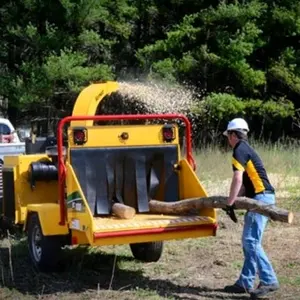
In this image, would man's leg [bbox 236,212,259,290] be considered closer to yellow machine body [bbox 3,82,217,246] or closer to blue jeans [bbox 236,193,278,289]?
blue jeans [bbox 236,193,278,289]

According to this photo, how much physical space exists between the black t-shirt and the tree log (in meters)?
1.43

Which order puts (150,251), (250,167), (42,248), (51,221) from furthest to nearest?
(150,251)
(42,248)
(51,221)
(250,167)

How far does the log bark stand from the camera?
6.57 m

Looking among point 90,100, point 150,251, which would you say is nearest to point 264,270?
point 150,251

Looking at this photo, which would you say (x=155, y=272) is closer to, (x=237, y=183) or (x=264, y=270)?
(x=264, y=270)

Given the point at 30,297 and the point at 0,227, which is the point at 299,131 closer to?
the point at 0,227

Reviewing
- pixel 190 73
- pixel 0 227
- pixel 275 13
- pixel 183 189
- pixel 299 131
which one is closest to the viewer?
pixel 183 189

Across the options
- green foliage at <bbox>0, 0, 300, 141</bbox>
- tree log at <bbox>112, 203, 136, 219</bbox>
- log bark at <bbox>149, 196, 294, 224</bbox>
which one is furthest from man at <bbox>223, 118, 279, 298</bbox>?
green foliage at <bbox>0, 0, 300, 141</bbox>

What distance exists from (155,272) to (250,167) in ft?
6.30

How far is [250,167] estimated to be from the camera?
6.85 m

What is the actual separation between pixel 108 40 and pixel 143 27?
11.2ft

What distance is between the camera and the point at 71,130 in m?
7.69

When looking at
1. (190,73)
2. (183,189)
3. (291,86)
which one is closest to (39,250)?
(183,189)

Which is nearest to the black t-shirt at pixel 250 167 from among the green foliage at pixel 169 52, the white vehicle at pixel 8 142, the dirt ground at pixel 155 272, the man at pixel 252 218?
the man at pixel 252 218
